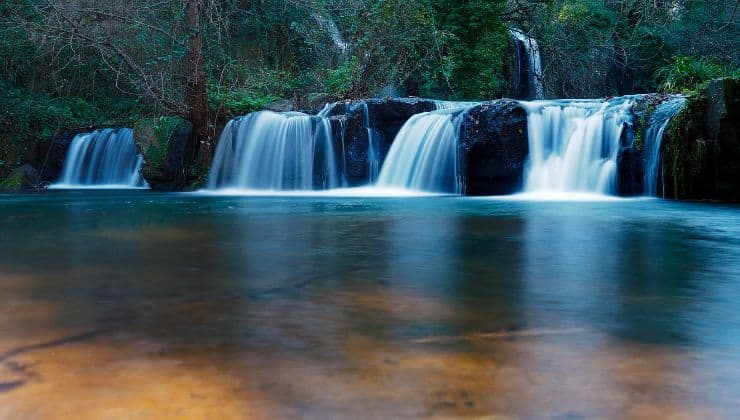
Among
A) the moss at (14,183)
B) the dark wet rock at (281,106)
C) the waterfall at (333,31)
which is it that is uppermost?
the waterfall at (333,31)

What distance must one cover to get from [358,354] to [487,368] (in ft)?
1.34

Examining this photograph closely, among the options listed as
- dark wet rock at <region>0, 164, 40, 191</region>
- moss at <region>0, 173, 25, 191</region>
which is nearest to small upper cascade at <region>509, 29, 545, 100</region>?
dark wet rock at <region>0, 164, 40, 191</region>

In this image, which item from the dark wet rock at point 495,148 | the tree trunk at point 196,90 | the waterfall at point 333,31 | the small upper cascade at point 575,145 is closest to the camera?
the small upper cascade at point 575,145

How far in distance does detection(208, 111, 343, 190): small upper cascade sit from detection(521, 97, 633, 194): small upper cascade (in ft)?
14.5

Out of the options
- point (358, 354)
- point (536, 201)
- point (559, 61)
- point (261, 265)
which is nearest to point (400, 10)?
point (559, 61)

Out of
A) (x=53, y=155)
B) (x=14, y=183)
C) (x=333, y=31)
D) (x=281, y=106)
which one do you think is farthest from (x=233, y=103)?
(x=333, y=31)

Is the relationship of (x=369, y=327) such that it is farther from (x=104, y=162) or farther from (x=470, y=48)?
(x=470, y=48)

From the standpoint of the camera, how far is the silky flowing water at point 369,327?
1750 millimetres

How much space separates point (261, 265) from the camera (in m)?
4.14

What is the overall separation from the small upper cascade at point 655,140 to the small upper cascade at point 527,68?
1206 centimetres

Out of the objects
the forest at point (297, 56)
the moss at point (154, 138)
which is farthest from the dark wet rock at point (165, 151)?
the forest at point (297, 56)

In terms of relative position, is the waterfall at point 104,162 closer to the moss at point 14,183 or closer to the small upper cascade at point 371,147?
the moss at point 14,183

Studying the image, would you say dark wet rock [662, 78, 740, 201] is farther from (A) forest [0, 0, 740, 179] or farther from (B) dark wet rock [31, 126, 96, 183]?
(B) dark wet rock [31, 126, 96, 183]

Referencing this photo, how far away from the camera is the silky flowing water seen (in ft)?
5.74
